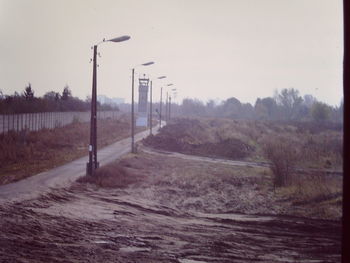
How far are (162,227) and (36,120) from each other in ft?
117

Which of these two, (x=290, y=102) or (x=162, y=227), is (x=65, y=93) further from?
(x=290, y=102)

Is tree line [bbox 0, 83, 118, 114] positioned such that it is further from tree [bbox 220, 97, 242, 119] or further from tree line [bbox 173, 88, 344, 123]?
tree [bbox 220, 97, 242, 119]

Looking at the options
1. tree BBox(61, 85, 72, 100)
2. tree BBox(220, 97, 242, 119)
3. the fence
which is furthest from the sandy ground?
tree BBox(220, 97, 242, 119)

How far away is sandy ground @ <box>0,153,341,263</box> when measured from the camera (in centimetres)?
884

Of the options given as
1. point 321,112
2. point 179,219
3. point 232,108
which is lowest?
point 179,219

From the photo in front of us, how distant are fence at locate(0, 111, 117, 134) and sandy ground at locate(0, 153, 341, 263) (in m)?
22.4

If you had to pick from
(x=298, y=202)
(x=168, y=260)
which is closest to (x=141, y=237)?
(x=168, y=260)

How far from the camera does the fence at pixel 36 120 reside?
36.3 metres

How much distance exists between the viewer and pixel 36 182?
16953 mm

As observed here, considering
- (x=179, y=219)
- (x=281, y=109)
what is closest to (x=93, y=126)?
(x=179, y=219)

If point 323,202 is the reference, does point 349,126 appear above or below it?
above

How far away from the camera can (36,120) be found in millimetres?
43875

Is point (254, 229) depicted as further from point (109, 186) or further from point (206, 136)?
point (206, 136)

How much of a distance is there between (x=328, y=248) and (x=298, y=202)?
5464 millimetres
